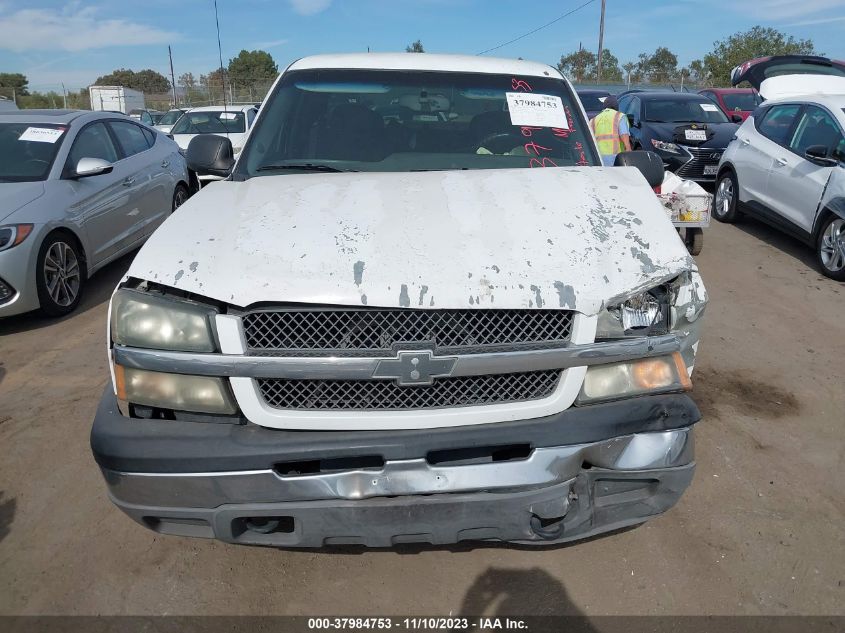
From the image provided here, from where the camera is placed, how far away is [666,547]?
2668 millimetres

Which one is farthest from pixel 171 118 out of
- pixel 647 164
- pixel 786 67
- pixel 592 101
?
pixel 647 164

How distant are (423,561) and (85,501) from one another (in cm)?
161

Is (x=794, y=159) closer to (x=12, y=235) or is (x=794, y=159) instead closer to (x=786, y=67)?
(x=786, y=67)

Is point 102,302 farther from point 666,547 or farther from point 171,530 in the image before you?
point 666,547

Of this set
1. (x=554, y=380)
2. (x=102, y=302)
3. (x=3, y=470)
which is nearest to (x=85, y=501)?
(x=3, y=470)

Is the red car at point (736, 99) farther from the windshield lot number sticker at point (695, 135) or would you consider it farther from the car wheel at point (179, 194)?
the car wheel at point (179, 194)

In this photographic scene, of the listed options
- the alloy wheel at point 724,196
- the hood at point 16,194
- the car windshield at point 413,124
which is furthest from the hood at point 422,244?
the alloy wheel at point 724,196

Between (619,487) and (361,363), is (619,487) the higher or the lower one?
the lower one

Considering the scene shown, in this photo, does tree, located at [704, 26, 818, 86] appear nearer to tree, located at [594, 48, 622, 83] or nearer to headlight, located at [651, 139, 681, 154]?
tree, located at [594, 48, 622, 83]

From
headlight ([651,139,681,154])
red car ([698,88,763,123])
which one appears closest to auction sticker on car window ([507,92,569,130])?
headlight ([651,139,681,154])

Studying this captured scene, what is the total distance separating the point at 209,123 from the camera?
13.7m

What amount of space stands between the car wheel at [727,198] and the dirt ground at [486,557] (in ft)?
17.5

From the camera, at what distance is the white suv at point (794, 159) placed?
255 inches

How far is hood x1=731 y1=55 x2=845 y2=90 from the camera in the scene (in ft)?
27.0
